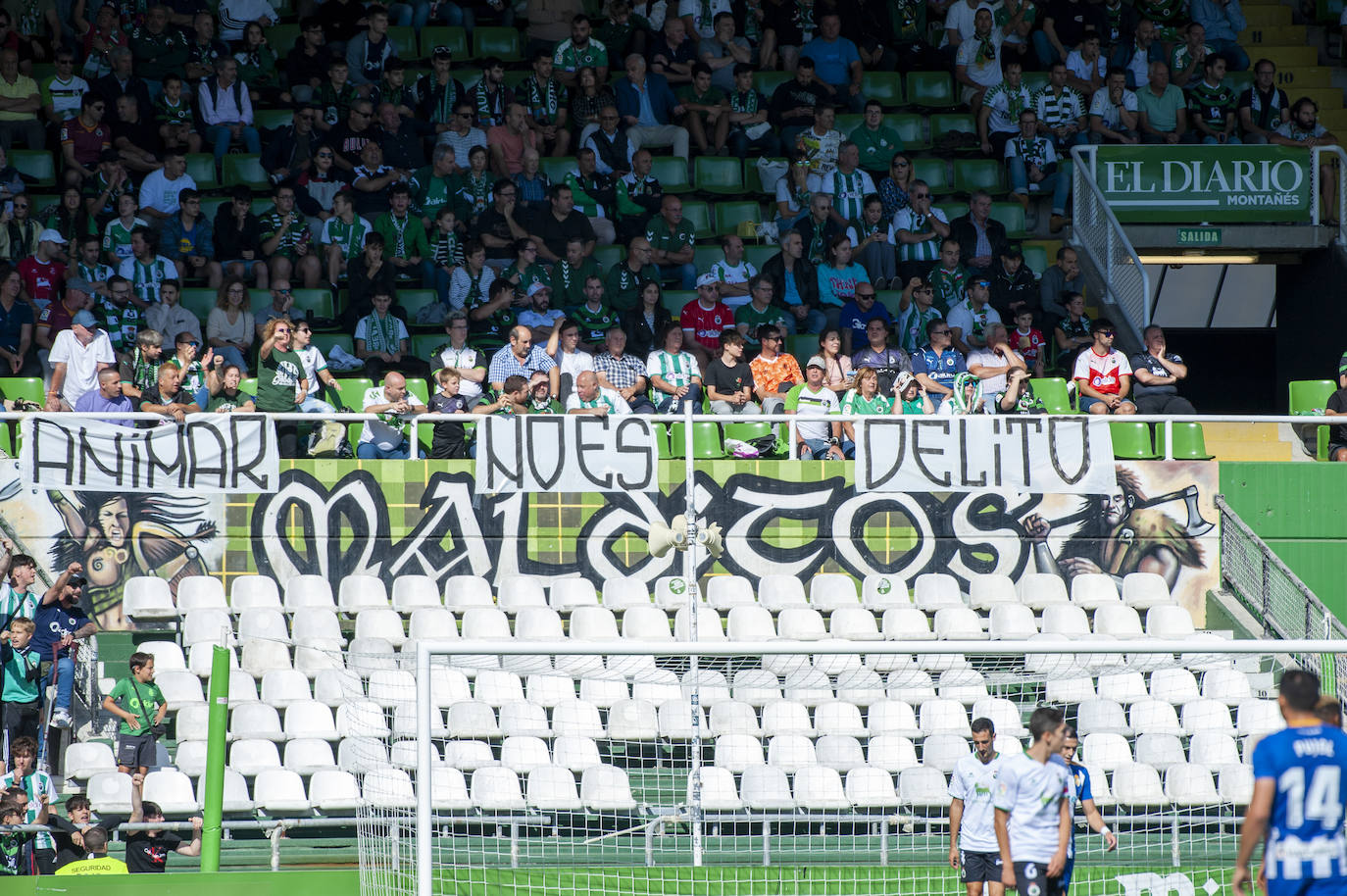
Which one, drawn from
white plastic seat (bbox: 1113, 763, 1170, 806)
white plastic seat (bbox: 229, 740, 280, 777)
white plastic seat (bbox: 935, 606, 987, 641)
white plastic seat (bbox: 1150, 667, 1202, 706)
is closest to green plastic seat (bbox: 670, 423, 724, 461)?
white plastic seat (bbox: 935, 606, 987, 641)

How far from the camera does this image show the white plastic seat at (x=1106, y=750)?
10.9 metres

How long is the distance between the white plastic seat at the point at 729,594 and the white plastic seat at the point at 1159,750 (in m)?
3.19

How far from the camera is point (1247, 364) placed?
2169cm

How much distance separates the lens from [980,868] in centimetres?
870

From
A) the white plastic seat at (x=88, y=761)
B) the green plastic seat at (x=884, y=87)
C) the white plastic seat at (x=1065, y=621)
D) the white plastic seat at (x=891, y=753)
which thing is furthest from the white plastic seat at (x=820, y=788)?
the green plastic seat at (x=884, y=87)

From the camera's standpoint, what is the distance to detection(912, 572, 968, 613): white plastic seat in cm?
1315

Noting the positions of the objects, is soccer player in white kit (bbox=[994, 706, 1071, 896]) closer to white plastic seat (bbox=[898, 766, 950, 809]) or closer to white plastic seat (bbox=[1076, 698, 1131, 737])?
white plastic seat (bbox=[898, 766, 950, 809])

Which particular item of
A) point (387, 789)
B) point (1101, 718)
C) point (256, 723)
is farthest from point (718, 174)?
point (387, 789)

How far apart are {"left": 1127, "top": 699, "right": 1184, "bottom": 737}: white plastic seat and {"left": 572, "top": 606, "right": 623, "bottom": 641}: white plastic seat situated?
366 centimetres

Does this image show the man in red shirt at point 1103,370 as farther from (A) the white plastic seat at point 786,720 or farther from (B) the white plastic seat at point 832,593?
(A) the white plastic seat at point 786,720

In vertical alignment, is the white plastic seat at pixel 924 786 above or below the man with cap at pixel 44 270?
below

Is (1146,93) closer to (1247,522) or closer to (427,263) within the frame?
(1247,522)

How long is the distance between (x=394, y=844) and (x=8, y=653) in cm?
378

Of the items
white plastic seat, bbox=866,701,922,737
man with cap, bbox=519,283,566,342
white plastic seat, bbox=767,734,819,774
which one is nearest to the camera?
white plastic seat, bbox=767,734,819,774
